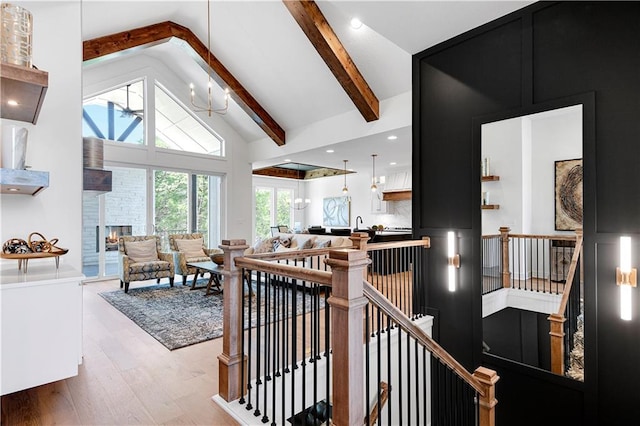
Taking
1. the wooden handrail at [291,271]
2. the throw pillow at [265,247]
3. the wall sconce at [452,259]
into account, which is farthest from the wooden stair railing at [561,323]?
the throw pillow at [265,247]

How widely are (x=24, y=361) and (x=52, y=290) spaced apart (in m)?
0.33

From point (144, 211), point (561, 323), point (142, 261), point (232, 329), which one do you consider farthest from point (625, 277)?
point (144, 211)

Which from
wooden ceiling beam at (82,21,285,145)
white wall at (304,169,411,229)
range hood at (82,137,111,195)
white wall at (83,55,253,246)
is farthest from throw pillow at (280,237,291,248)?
white wall at (304,169,411,229)

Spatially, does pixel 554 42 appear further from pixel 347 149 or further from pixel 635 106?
pixel 347 149

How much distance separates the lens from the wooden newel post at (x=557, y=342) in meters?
2.78

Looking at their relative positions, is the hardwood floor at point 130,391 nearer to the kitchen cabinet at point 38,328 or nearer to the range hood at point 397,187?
the kitchen cabinet at point 38,328

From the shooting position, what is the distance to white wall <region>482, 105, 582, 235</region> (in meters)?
2.72

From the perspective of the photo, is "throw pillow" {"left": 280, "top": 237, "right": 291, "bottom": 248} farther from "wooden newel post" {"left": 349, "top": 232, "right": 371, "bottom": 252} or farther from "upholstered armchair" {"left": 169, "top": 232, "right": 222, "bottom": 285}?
"wooden newel post" {"left": 349, "top": 232, "right": 371, "bottom": 252}

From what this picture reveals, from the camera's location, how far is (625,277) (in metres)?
2.37

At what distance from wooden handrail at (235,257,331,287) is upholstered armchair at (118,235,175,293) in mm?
4094

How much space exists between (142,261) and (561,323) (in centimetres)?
593

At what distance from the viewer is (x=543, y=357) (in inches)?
114

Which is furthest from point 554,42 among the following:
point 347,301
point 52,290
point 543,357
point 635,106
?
point 52,290

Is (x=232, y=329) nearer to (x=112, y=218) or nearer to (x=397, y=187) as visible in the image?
(x=112, y=218)
